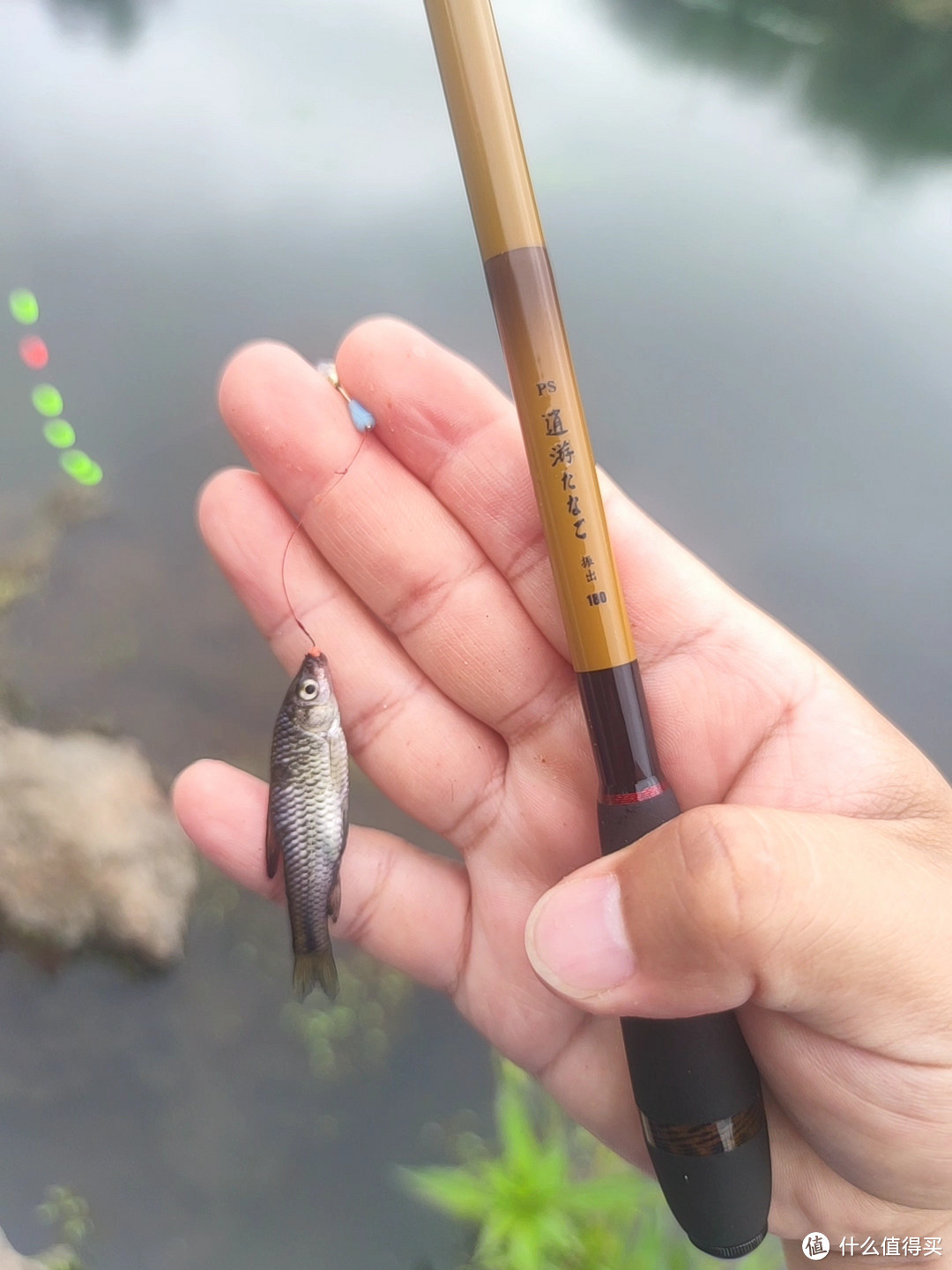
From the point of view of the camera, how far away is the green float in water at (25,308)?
2.10m

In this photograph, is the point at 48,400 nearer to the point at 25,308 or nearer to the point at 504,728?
the point at 25,308

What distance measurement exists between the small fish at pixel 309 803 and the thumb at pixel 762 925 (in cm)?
45

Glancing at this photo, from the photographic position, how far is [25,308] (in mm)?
2105

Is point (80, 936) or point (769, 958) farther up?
point (769, 958)

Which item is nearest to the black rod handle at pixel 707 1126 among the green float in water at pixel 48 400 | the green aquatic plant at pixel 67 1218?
the green aquatic plant at pixel 67 1218

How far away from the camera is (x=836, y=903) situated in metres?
0.76

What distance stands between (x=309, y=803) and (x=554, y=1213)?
1.04 m

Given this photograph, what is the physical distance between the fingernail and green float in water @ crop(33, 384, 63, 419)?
1.98 meters

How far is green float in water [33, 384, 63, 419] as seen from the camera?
2.04 metres

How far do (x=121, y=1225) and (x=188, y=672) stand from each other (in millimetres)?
1256

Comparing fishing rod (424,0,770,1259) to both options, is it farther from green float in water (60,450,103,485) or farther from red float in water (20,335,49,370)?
red float in water (20,335,49,370)

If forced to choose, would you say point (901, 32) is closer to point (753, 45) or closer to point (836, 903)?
point (753, 45)

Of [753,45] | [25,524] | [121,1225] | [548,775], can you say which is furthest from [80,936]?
[753,45]

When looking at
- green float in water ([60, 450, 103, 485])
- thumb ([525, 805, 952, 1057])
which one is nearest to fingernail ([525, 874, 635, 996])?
thumb ([525, 805, 952, 1057])
